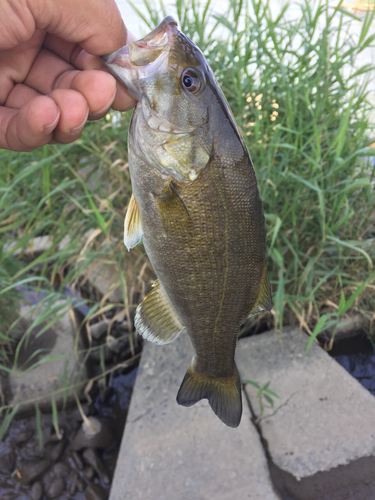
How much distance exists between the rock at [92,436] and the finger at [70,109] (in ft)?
6.26

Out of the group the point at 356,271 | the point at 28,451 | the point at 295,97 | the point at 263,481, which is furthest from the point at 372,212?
the point at 28,451

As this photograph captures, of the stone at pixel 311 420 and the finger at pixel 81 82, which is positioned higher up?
the finger at pixel 81 82

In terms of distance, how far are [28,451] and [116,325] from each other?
1.13 metres

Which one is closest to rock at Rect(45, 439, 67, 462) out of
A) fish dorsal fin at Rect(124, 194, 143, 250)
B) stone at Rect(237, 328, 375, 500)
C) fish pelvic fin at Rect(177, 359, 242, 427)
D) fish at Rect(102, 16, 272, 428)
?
stone at Rect(237, 328, 375, 500)

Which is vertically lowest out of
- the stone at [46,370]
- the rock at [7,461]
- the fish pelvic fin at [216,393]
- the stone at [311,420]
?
the rock at [7,461]

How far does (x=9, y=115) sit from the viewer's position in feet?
4.67

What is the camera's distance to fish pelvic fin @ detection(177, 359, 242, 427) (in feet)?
4.37

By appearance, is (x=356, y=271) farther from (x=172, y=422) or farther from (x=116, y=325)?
(x=116, y=325)

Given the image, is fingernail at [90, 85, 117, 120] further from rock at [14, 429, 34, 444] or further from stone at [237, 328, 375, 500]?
rock at [14, 429, 34, 444]

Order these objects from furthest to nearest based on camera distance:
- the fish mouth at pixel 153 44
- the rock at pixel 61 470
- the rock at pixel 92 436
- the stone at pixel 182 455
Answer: the rock at pixel 92 436 → the rock at pixel 61 470 → the stone at pixel 182 455 → the fish mouth at pixel 153 44

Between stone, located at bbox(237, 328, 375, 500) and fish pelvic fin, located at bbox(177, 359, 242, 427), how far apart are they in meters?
0.79

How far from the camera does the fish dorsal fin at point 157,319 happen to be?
1.31 meters

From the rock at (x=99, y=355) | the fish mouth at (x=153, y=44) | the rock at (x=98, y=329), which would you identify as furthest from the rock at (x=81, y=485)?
the fish mouth at (x=153, y=44)

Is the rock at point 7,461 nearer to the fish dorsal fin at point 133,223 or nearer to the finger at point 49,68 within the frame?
the fish dorsal fin at point 133,223
